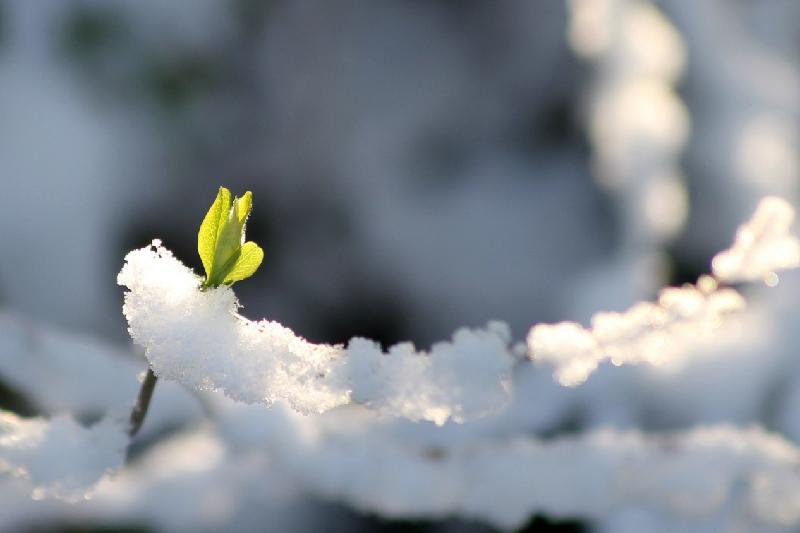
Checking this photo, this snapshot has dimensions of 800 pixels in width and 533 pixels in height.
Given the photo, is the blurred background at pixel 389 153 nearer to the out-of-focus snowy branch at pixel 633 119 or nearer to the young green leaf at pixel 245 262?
the out-of-focus snowy branch at pixel 633 119

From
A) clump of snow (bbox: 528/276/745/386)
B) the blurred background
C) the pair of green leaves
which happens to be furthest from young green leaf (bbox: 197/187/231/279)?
the blurred background

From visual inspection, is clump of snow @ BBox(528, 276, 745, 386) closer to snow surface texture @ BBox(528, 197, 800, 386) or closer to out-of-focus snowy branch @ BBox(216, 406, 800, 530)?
snow surface texture @ BBox(528, 197, 800, 386)

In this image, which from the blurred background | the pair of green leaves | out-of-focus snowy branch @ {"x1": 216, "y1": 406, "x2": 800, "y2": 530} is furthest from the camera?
the blurred background

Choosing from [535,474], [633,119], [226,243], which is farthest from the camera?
[633,119]

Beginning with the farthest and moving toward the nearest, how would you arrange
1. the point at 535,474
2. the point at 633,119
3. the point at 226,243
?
the point at 633,119, the point at 535,474, the point at 226,243

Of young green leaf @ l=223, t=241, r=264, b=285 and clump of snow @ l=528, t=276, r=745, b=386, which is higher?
clump of snow @ l=528, t=276, r=745, b=386

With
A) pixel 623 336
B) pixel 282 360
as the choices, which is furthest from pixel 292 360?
pixel 623 336

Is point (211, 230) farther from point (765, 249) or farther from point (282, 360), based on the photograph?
point (765, 249)

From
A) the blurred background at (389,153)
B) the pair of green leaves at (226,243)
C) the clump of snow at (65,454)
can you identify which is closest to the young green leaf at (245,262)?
the pair of green leaves at (226,243)
